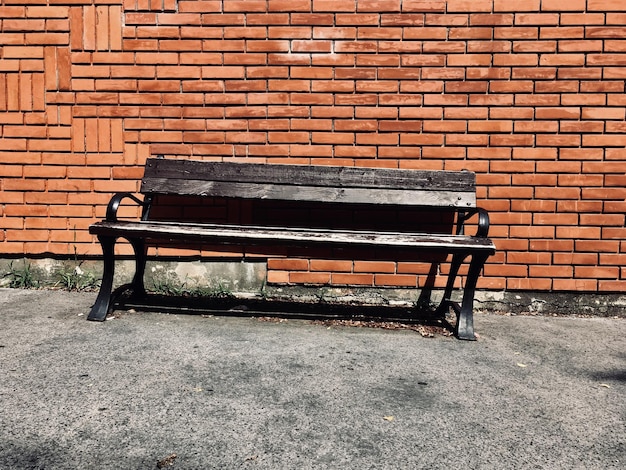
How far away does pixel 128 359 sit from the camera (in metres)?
2.46

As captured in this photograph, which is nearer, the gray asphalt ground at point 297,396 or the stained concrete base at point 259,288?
the gray asphalt ground at point 297,396

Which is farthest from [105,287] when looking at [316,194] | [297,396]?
[297,396]

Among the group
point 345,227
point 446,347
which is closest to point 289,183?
point 345,227

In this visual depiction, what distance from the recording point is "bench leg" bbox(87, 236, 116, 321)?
10.1 feet

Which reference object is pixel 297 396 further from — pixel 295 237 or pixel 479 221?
pixel 479 221

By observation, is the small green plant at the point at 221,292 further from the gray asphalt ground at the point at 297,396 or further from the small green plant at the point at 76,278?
the small green plant at the point at 76,278

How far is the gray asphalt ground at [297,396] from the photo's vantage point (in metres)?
1.66

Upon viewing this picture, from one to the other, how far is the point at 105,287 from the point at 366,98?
2216 millimetres

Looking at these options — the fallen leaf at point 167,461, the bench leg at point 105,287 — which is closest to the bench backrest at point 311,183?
the bench leg at point 105,287

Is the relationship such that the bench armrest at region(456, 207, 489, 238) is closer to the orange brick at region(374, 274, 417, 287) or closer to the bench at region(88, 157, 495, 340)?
the bench at region(88, 157, 495, 340)

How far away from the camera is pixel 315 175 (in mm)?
3410

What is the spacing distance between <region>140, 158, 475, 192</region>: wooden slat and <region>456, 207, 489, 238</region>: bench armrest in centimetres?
18

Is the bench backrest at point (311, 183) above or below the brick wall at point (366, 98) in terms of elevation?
below

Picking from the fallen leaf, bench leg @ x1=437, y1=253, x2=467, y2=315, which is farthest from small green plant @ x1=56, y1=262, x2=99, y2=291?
bench leg @ x1=437, y1=253, x2=467, y2=315
